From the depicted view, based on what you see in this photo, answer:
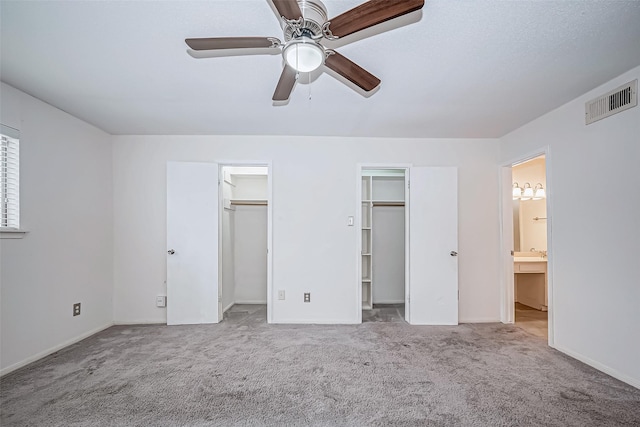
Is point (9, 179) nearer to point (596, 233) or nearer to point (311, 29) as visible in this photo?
point (311, 29)

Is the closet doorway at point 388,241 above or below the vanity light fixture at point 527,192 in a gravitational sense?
below

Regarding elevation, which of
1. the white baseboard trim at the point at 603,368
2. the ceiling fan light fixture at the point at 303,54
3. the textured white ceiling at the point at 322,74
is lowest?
the white baseboard trim at the point at 603,368

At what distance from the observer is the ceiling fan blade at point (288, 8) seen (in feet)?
4.19

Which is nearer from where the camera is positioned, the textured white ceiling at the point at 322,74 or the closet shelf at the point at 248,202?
the textured white ceiling at the point at 322,74

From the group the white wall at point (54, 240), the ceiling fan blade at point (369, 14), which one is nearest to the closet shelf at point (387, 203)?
the ceiling fan blade at point (369, 14)

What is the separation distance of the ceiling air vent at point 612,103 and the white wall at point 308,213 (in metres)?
1.37

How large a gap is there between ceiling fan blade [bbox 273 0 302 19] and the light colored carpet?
221 cm

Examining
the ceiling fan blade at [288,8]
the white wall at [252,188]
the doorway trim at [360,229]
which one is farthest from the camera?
the white wall at [252,188]

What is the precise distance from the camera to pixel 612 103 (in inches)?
95.2

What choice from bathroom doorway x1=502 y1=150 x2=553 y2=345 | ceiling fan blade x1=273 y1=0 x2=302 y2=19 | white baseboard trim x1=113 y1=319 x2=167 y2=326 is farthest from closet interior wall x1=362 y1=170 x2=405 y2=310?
ceiling fan blade x1=273 y1=0 x2=302 y2=19

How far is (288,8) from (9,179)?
2853 millimetres

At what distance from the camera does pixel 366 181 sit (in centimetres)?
470

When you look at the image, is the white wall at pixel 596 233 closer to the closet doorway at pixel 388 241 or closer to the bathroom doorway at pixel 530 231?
the bathroom doorway at pixel 530 231

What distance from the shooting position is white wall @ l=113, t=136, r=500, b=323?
383 cm
